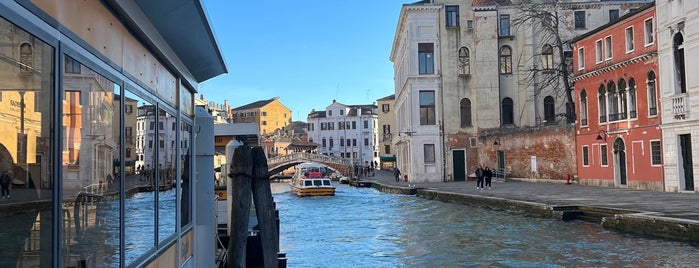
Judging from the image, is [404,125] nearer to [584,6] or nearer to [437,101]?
[437,101]

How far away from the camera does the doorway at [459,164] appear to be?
38094mm

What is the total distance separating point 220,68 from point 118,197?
2.89 meters

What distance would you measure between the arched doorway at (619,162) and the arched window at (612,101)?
962 mm

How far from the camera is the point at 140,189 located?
3145 millimetres

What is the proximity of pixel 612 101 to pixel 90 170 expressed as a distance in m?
24.8

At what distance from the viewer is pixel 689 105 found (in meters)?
19.1

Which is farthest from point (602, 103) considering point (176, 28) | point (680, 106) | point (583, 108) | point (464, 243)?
point (176, 28)

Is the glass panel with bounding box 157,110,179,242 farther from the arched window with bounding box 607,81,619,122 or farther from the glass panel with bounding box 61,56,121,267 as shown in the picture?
the arched window with bounding box 607,81,619,122

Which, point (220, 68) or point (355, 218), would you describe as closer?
point (220, 68)

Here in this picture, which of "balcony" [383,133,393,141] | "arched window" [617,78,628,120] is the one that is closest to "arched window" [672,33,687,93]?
"arched window" [617,78,628,120]

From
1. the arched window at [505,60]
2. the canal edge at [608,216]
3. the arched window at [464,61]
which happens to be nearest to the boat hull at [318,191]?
the canal edge at [608,216]

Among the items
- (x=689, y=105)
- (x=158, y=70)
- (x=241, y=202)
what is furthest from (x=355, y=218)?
(x=158, y=70)

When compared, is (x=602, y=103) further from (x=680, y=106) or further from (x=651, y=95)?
(x=680, y=106)

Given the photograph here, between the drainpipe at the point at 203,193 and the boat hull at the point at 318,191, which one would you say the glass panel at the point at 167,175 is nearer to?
the drainpipe at the point at 203,193
